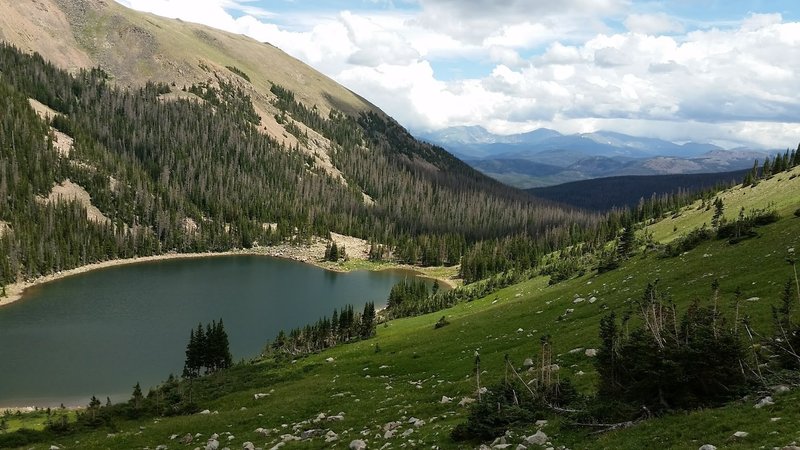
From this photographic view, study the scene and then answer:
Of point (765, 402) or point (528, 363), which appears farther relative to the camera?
point (528, 363)

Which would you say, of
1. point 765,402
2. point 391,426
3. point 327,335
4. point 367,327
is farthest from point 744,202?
point 391,426

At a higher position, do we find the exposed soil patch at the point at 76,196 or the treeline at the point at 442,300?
the exposed soil patch at the point at 76,196

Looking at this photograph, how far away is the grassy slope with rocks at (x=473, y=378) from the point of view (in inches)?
719

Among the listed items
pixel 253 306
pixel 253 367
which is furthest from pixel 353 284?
pixel 253 367

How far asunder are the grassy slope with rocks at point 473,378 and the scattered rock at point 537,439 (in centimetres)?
49

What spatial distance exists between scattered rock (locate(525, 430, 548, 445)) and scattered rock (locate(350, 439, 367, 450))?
8.64 m

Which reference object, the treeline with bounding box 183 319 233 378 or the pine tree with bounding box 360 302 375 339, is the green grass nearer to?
the pine tree with bounding box 360 302 375 339

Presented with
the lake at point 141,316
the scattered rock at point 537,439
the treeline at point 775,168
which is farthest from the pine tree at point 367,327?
the treeline at point 775,168

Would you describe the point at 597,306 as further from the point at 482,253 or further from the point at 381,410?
the point at 482,253

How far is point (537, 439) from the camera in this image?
20109 mm

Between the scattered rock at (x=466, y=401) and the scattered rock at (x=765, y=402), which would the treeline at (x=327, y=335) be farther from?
the scattered rock at (x=765, y=402)

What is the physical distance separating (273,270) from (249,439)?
148852mm

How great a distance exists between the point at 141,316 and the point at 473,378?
3766 inches

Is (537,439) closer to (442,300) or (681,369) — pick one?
(681,369)
